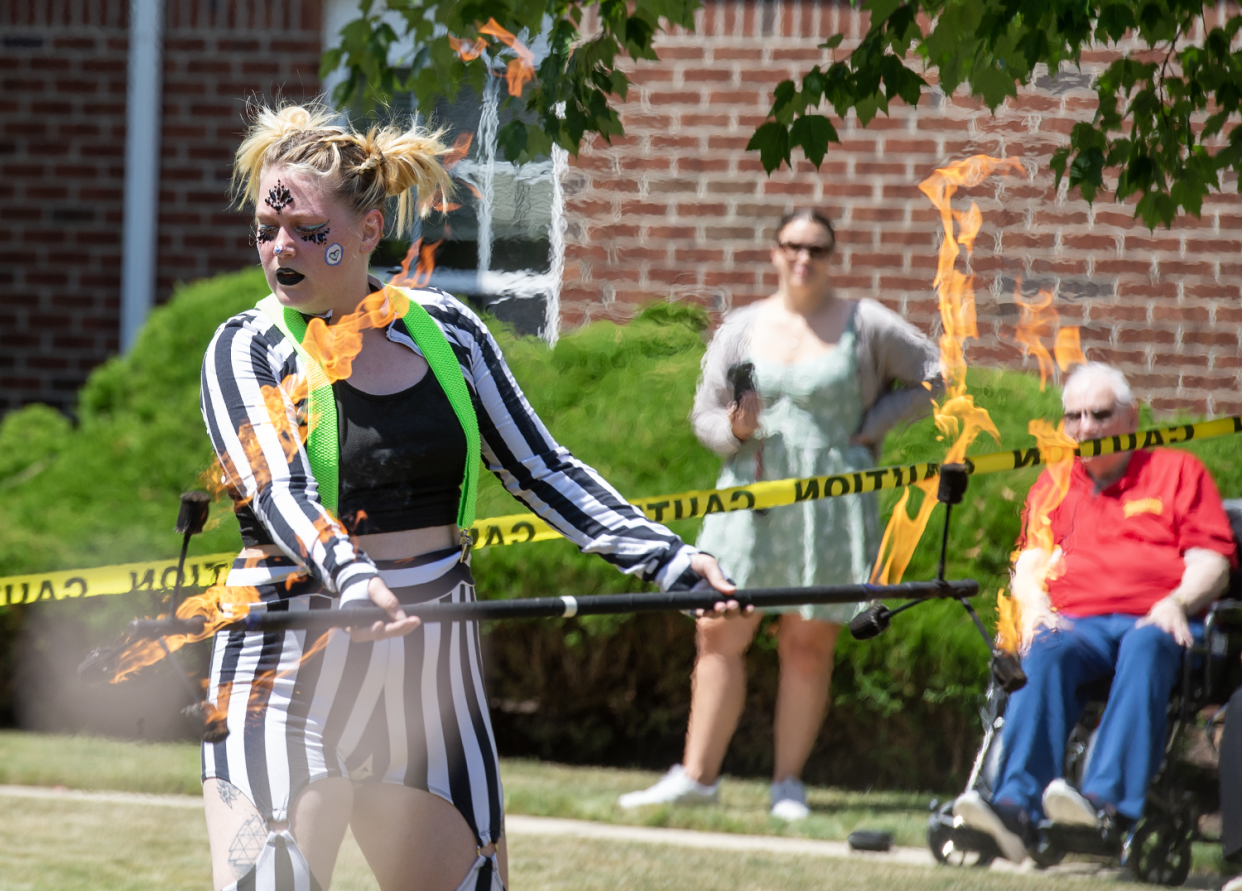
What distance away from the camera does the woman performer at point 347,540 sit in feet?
7.89

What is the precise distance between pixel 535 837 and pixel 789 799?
0.96m

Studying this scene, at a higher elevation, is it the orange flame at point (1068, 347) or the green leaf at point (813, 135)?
the green leaf at point (813, 135)

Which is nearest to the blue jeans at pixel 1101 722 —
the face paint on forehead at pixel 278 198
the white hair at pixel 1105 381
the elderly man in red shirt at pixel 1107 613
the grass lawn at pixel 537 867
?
the elderly man in red shirt at pixel 1107 613

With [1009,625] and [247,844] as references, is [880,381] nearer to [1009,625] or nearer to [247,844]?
[1009,625]

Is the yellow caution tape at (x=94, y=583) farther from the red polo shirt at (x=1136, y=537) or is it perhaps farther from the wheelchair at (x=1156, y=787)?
the red polo shirt at (x=1136, y=537)

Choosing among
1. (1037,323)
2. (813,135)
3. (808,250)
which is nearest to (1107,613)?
(808,250)

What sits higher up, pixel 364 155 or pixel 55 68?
pixel 55 68

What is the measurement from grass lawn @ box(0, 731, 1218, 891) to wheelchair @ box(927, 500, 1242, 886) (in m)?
0.11

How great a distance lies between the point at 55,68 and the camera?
8.50m

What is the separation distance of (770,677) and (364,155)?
12.5ft

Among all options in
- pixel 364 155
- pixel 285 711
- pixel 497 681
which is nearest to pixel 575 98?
pixel 364 155

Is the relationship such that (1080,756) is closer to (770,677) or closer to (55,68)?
(770,677)

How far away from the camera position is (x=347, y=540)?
2352 millimetres

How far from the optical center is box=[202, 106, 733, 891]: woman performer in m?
2.41
